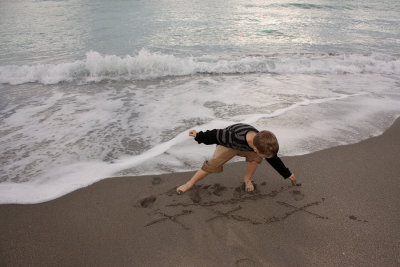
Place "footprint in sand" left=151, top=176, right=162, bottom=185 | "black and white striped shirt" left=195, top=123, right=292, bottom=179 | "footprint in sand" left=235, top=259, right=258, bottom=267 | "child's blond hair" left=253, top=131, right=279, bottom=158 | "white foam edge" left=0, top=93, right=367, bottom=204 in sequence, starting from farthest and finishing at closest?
"footprint in sand" left=151, top=176, right=162, bottom=185 → "white foam edge" left=0, top=93, right=367, bottom=204 → "black and white striped shirt" left=195, top=123, right=292, bottom=179 → "child's blond hair" left=253, top=131, right=279, bottom=158 → "footprint in sand" left=235, top=259, right=258, bottom=267

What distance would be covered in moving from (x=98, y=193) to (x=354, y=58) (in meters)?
8.50

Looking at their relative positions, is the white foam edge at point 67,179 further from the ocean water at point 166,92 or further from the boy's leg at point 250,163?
the boy's leg at point 250,163

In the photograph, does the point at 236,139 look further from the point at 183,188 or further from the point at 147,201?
the point at 147,201

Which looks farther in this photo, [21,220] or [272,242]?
[21,220]

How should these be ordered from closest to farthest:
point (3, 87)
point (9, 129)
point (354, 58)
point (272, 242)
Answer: point (272, 242)
point (9, 129)
point (3, 87)
point (354, 58)

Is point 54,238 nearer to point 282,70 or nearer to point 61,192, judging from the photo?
point 61,192

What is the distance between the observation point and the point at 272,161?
7.66 feet

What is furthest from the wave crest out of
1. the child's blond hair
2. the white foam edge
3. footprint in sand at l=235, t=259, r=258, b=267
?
footprint in sand at l=235, t=259, r=258, b=267

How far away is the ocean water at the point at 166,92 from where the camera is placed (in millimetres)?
3297

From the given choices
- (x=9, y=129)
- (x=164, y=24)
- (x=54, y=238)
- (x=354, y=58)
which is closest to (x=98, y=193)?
(x=54, y=238)

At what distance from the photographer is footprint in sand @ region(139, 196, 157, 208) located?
2459 mm

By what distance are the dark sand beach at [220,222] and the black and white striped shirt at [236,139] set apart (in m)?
0.39

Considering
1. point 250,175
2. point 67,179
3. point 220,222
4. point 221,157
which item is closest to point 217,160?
point 221,157

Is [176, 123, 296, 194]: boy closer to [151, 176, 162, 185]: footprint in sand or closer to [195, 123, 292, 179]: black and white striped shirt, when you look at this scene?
[195, 123, 292, 179]: black and white striped shirt
